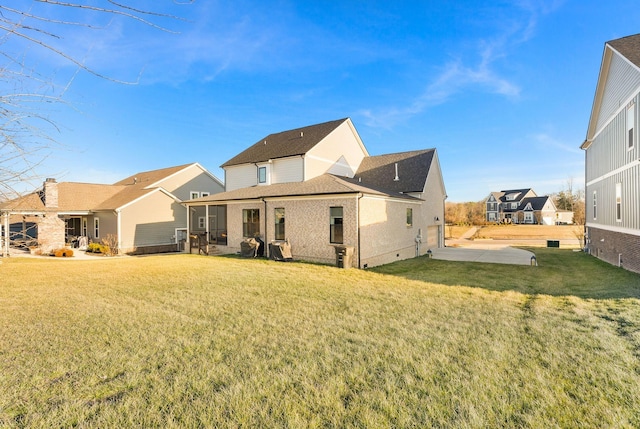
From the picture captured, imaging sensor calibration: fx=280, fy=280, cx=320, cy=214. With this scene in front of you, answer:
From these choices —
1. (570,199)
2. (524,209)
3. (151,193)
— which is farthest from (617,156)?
(570,199)

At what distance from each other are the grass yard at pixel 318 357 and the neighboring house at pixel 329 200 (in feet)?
16.7

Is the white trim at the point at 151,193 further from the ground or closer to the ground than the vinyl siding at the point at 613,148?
closer to the ground

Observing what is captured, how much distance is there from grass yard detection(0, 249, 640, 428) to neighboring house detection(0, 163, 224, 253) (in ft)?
48.5

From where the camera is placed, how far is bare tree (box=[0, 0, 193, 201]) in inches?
86.6

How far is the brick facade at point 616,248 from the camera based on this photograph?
10828 mm

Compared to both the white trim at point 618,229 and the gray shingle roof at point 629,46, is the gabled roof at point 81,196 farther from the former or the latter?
the gray shingle roof at point 629,46

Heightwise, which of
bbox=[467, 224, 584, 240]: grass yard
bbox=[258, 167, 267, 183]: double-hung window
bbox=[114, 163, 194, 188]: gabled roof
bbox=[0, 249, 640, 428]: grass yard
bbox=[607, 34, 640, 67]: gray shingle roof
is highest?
bbox=[607, 34, 640, 67]: gray shingle roof

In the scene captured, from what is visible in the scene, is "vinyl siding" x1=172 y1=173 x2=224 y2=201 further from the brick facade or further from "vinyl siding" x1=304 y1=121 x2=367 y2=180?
the brick facade

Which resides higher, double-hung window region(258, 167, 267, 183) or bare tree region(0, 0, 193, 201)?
double-hung window region(258, 167, 267, 183)

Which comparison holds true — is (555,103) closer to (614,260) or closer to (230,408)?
(614,260)

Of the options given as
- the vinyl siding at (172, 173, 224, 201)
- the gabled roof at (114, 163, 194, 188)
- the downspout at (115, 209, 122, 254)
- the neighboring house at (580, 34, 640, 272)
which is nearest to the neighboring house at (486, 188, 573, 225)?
the neighboring house at (580, 34, 640, 272)

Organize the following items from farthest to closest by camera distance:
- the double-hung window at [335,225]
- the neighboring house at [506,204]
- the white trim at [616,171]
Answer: the neighboring house at [506,204], the double-hung window at [335,225], the white trim at [616,171]

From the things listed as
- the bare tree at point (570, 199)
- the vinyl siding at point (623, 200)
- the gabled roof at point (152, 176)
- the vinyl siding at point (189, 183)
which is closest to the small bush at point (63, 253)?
the gabled roof at point (152, 176)

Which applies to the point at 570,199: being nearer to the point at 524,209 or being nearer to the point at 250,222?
the point at 524,209
